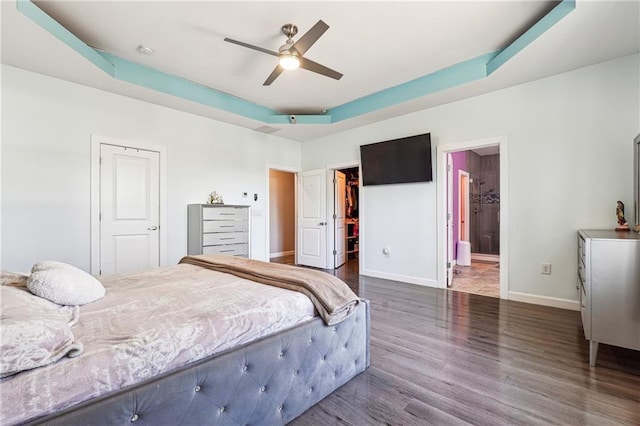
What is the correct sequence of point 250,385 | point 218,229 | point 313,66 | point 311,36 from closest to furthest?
point 250,385
point 311,36
point 313,66
point 218,229

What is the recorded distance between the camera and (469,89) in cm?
354

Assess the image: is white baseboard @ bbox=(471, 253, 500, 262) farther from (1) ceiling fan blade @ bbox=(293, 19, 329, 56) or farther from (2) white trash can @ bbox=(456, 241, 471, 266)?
(1) ceiling fan blade @ bbox=(293, 19, 329, 56)

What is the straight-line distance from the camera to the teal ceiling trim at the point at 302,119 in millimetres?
4840

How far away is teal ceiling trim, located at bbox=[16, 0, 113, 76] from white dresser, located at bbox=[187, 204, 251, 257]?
6.31 ft

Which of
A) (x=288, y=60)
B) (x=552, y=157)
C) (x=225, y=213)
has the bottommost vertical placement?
(x=225, y=213)

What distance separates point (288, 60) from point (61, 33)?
199 centimetres

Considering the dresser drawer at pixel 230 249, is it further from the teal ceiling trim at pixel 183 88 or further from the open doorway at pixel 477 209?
the open doorway at pixel 477 209

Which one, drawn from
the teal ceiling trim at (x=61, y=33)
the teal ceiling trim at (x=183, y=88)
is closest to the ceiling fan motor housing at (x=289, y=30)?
the teal ceiling trim at (x=183, y=88)

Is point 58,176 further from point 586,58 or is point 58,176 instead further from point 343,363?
point 586,58

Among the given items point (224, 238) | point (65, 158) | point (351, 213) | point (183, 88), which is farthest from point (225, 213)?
point (351, 213)

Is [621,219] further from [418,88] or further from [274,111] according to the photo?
[274,111]

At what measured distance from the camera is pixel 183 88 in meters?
3.79

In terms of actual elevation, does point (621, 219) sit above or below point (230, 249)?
above

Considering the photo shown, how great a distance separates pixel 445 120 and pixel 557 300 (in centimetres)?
260
